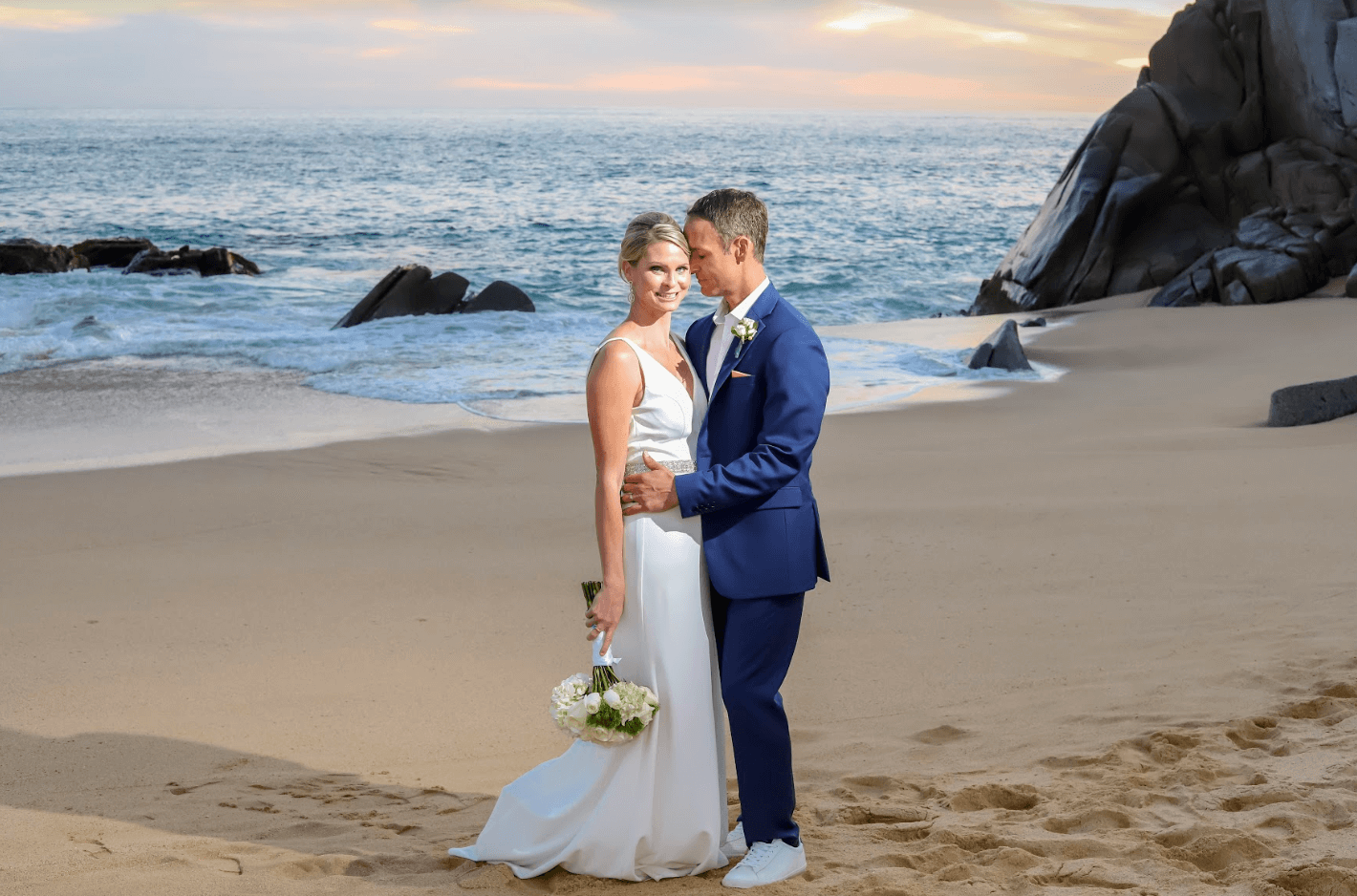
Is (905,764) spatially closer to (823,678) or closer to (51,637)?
(823,678)

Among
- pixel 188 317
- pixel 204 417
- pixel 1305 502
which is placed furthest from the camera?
pixel 188 317

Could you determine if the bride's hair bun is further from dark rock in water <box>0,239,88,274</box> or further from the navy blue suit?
dark rock in water <box>0,239,88,274</box>

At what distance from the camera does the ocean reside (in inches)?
614

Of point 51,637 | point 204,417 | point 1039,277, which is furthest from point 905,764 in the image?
point 1039,277

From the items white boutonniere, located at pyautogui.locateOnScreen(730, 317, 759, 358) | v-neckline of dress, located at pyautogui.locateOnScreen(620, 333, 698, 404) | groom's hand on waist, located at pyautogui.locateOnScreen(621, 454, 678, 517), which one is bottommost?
groom's hand on waist, located at pyautogui.locateOnScreen(621, 454, 678, 517)

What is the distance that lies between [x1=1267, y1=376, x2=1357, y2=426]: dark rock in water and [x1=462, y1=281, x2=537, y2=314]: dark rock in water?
1319cm

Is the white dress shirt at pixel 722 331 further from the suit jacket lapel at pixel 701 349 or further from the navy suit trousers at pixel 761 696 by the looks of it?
the navy suit trousers at pixel 761 696

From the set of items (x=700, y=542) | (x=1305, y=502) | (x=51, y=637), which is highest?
(x=700, y=542)

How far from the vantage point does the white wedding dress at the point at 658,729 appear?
3.35m

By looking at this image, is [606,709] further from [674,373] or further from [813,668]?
[813,668]

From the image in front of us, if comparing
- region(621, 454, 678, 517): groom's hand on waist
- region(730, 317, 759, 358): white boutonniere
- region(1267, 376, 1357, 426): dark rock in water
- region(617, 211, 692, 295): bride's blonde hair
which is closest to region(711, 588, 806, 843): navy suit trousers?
region(621, 454, 678, 517): groom's hand on waist

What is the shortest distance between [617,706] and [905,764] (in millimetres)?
1622

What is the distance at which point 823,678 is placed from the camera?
535 centimetres

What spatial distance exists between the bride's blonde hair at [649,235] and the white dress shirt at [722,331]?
9.2 inches
